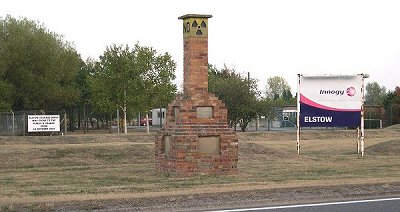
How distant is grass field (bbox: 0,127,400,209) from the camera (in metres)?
12.8

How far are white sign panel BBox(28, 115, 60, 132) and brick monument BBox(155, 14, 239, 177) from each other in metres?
20.8

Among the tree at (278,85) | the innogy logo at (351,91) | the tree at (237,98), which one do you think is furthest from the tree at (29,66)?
the tree at (278,85)

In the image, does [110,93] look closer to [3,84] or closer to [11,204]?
[3,84]

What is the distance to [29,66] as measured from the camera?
157ft

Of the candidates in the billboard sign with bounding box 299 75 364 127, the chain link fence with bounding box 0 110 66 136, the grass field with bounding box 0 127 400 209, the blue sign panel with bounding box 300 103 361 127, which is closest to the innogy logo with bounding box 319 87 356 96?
the billboard sign with bounding box 299 75 364 127

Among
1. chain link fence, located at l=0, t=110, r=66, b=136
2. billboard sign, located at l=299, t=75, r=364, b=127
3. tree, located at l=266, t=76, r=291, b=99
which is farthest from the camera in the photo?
tree, located at l=266, t=76, r=291, b=99

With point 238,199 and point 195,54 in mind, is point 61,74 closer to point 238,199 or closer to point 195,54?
point 195,54

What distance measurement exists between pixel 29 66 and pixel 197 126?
34.2 metres

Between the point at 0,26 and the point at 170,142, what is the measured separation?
3674 cm

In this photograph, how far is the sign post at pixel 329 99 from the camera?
23.7m

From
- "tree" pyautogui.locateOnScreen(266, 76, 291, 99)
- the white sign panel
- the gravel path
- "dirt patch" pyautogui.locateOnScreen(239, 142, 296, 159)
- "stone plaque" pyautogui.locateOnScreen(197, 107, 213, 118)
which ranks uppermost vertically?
"tree" pyautogui.locateOnScreen(266, 76, 291, 99)

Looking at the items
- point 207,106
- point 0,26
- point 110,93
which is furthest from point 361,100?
point 0,26

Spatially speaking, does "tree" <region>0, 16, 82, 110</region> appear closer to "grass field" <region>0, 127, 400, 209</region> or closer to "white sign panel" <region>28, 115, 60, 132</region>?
"white sign panel" <region>28, 115, 60, 132</region>

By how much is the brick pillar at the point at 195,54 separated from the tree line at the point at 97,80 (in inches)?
1132
